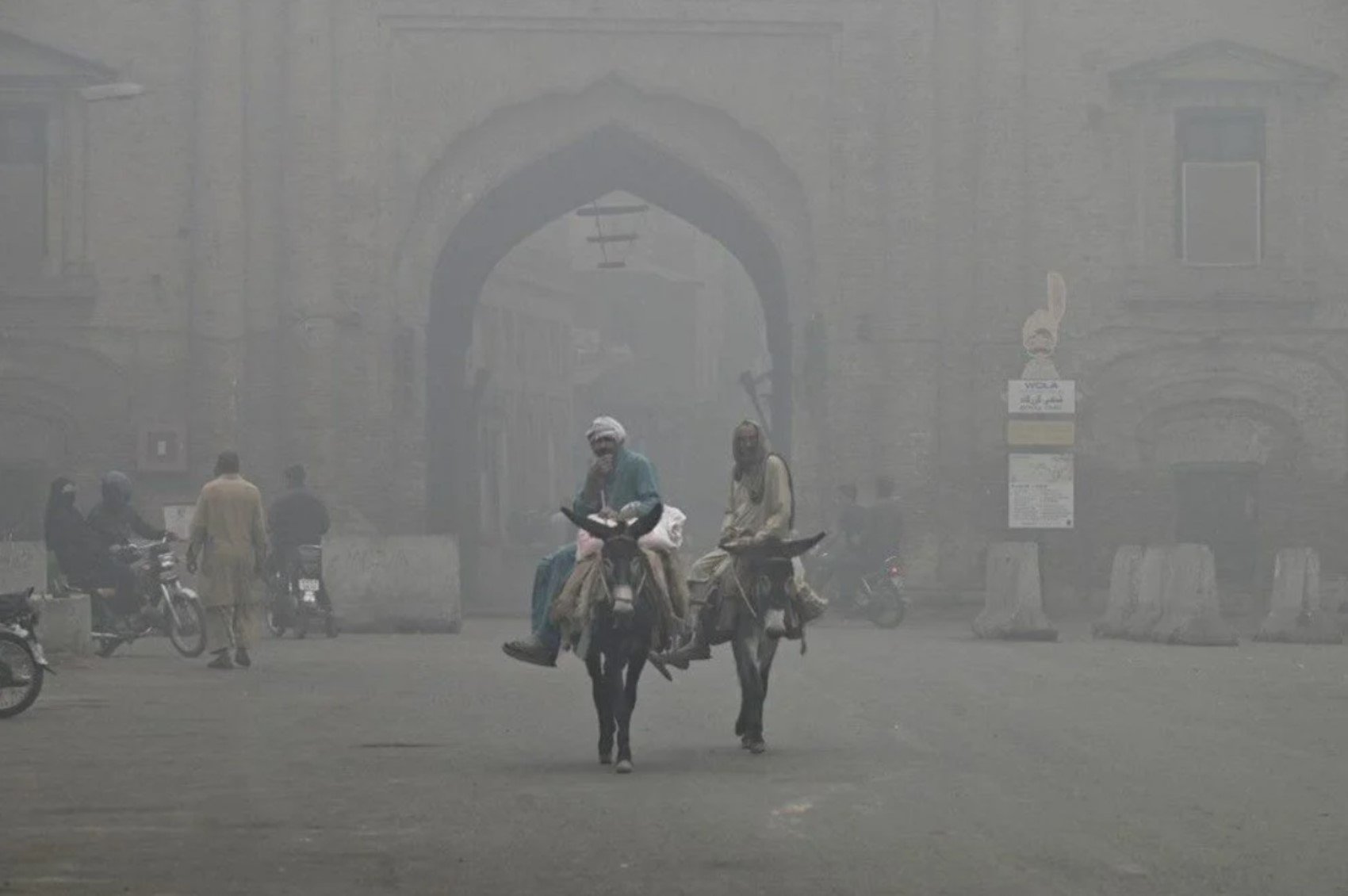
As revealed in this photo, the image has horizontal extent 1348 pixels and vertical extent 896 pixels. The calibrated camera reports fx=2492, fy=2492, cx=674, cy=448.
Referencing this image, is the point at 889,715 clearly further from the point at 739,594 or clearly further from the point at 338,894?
the point at 338,894

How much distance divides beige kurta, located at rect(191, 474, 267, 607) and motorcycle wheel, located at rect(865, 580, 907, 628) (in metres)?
9.46

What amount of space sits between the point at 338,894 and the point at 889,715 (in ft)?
21.1

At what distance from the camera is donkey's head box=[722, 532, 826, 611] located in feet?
37.1

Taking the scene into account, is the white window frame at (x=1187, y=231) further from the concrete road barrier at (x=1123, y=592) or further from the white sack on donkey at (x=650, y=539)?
the white sack on donkey at (x=650, y=539)

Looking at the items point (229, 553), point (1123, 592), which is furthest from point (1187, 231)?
point (229, 553)

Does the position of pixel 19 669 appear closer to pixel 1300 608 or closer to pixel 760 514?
A: pixel 760 514

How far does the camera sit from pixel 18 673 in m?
13.0

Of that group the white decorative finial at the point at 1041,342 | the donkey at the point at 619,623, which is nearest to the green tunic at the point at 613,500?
the donkey at the point at 619,623

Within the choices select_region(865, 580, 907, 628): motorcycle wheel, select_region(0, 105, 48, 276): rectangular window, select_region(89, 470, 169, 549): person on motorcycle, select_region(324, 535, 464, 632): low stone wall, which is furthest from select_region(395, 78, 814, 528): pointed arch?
select_region(89, 470, 169, 549): person on motorcycle

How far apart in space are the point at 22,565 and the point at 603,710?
30.6 ft

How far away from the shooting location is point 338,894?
22.4 feet

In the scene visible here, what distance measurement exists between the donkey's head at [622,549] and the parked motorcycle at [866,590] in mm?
15314

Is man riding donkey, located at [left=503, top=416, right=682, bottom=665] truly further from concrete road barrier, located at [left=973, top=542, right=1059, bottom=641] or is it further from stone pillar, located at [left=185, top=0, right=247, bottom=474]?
stone pillar, located at [left=185, top=0, right=247, bottom=474]

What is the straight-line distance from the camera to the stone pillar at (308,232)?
90.6 feet
